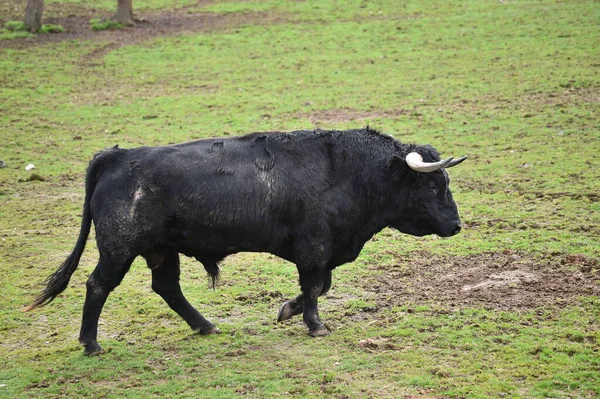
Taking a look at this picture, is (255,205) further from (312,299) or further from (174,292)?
(174,292)

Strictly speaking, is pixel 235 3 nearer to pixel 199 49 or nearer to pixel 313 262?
pixel 199 49

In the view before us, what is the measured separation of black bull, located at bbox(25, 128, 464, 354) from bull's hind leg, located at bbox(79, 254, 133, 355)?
0.01 meters

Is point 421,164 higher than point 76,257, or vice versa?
point 421,164

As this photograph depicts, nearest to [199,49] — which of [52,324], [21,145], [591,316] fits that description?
[21,145]

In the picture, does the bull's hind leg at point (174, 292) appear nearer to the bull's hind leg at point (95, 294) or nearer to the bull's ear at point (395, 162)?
the bull's hind leg at point (95, 294)

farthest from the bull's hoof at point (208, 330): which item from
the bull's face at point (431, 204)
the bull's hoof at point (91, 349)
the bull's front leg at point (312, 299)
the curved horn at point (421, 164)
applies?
the curved horn at point (421, 164)

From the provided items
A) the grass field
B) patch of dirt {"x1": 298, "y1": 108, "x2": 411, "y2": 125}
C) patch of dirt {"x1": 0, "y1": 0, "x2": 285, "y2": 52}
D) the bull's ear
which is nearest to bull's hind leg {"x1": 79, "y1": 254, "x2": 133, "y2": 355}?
the grass field

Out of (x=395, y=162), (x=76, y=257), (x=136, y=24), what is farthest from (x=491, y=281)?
(x=136, y=24)

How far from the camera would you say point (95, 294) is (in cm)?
895

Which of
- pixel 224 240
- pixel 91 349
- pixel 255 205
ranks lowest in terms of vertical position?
pixel 91 349

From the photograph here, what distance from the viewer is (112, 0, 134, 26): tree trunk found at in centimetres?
3091

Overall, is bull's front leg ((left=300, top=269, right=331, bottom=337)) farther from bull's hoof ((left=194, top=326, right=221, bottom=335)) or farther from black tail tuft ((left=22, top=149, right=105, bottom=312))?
black tail tuft ((left=22, top=149, right=105, bottom=312))

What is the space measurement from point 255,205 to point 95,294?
6.11 ft

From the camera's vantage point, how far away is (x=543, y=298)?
380 inches
